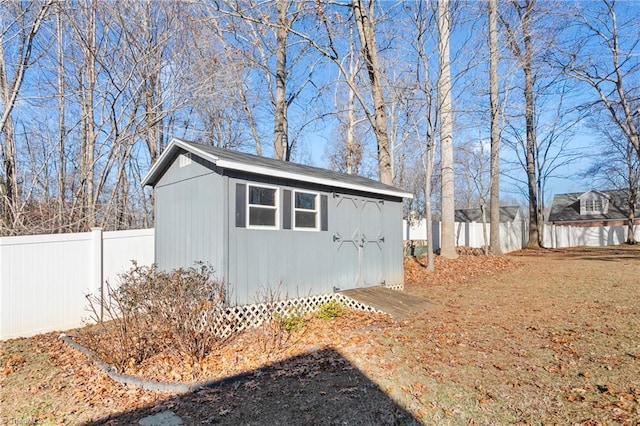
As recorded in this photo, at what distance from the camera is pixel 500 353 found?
178 inches

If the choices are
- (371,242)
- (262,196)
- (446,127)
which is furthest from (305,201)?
(446,127)

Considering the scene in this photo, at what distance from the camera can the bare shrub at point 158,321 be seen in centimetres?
462

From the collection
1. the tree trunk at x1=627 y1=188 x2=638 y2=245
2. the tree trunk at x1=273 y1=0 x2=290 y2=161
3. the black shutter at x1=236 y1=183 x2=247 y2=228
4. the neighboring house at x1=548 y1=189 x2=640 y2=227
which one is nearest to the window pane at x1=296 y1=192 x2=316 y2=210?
the black shutter at x1=236 y1=183 x2=247 y2=228

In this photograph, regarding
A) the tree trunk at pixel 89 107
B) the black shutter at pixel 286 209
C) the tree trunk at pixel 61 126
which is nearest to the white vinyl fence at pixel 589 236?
the black shutter at pixel 286 209

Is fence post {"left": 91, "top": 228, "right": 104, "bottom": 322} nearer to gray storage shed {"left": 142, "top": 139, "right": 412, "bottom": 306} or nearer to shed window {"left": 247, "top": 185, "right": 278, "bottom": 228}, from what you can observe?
gray storage shed {"left": 142, "top": 139, "right": 412, "bottom": 306}

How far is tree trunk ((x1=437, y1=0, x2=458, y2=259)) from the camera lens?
430 inches

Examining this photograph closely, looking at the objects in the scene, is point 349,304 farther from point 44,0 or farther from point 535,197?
point 535,197

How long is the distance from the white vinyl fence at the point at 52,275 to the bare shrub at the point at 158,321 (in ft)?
5.95

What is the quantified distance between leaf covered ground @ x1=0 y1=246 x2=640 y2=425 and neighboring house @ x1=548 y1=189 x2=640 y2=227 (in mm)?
29032

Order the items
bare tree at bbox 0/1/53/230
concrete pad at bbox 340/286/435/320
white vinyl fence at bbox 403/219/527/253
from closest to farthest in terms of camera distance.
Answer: concrete pad at bbox 340/286/435/320 → bare tree at bbox 0/1/53/230 → white vinyl fence at bbox 403/219/527/253

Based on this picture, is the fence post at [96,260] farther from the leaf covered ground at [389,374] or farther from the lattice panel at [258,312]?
the lattice panel at [258,312]

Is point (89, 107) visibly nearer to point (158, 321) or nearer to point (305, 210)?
point (305, 210)

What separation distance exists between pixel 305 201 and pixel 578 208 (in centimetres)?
3340

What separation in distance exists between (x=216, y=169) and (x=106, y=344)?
2991 millimetres
